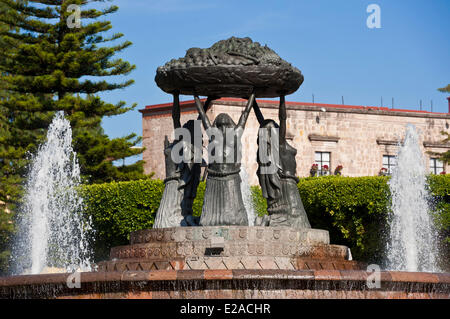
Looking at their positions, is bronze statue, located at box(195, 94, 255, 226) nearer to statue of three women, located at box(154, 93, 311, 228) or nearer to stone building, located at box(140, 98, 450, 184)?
statue of three women, located at box(154, 93, 311, 228)

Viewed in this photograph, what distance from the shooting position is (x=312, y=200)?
24547mm

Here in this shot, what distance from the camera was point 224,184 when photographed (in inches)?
458

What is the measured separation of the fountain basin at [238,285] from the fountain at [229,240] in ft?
0.04

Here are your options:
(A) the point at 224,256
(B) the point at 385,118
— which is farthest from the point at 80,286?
(B) the point at 385,118

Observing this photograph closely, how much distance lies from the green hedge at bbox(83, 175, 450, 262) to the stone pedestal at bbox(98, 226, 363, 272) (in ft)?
40.6

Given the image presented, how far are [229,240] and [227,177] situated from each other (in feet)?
4.01

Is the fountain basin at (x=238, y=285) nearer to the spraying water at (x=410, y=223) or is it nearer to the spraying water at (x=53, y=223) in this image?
the spraying water at (x=53, y=223)

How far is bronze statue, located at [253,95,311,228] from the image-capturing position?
40.1 ft

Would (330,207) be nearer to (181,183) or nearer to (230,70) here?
(181,183)

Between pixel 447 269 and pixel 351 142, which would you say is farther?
pixel 351 142

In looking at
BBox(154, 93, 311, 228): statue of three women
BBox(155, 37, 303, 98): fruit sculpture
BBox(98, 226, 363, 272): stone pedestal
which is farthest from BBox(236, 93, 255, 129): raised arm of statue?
BBox(98, 226, 363, 272): stone pedestal

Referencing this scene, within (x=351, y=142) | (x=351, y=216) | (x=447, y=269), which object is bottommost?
(x=447, y=269)
